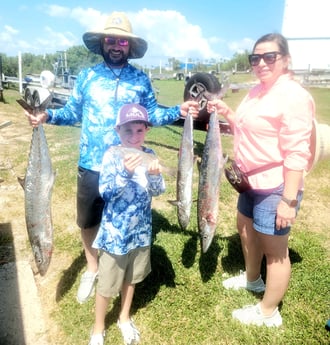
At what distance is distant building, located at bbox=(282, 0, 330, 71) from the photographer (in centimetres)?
5025

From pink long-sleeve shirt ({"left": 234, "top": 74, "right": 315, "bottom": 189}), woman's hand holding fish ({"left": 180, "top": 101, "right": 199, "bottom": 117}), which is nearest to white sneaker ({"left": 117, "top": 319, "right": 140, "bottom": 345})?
pink long-sleeve shirt ({"left": 234, "top": 74, "right": 315, "bottom": 189})

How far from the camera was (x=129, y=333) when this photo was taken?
313 centimetres

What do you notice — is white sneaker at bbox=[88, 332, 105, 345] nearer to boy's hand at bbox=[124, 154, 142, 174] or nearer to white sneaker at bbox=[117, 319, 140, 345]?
white sneaker at bbox=[117, 319, 140, 345]

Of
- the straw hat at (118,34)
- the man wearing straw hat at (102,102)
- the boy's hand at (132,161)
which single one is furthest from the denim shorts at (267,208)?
the straw hat at (118,34)

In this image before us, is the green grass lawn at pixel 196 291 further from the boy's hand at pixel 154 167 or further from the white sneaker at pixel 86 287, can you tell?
the boy's hand at pixel 154 167

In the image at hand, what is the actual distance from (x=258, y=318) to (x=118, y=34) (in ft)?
9.72

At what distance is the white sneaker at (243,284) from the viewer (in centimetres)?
378

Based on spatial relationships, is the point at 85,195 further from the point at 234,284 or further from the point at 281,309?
the point at 281,309

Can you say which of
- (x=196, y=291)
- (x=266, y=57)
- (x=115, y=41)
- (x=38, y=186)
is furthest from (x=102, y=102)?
(x=196, y=291)

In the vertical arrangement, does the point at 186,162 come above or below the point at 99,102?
below

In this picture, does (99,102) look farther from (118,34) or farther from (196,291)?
(196,291)

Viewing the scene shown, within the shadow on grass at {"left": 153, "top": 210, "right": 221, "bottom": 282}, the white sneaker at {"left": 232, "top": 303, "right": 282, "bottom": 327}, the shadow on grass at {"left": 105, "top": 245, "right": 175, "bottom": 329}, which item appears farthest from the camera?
the shadow on grass at {"left": 153, "top": 210, "right": 221, "bottom": 282}

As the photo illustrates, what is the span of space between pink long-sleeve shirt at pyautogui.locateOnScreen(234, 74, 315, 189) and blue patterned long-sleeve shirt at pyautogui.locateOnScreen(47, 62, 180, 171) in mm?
1004

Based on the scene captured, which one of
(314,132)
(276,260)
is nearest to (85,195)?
(276,260)
